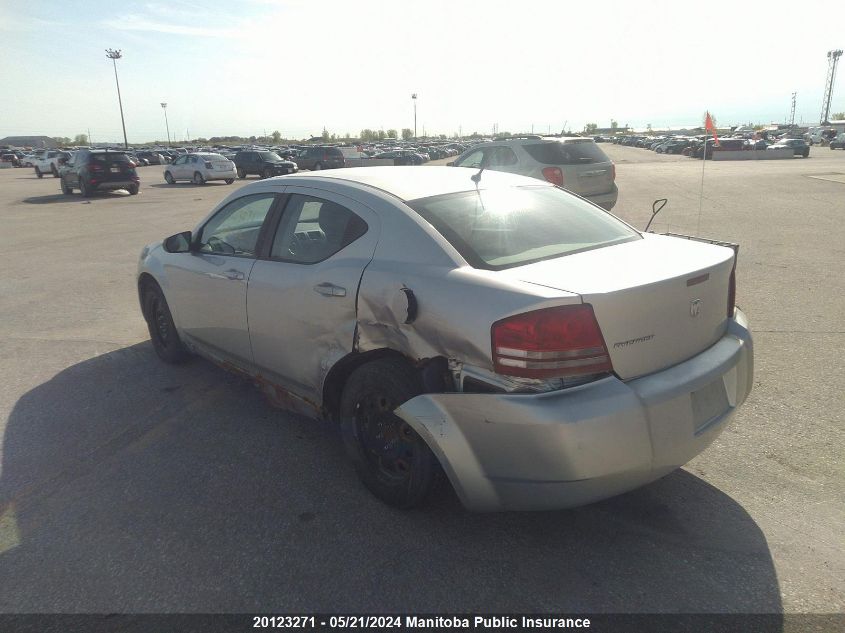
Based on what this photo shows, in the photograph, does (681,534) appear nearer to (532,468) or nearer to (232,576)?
(532,468)

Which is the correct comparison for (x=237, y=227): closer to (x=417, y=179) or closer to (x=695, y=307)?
(x=417, y=179)

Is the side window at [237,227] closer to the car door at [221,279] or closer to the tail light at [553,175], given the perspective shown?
the car door at [221,279]

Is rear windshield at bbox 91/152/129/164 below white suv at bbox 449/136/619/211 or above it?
above

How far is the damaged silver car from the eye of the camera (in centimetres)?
255

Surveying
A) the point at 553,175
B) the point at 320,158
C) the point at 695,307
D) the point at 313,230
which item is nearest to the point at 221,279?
the point at 313,230

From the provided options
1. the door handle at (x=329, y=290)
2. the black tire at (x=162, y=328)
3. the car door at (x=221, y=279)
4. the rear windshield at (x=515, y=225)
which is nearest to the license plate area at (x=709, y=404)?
the rear windshield at (x=515, y=225)

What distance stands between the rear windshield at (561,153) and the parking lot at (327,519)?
256 inches

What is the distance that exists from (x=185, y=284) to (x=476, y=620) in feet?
10.9

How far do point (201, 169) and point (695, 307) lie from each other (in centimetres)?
2972

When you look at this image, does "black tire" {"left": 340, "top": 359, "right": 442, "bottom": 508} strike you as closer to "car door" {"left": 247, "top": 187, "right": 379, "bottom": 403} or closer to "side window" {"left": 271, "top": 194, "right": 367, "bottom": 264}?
"car door" {"left": 247, "top": 187, "right": 379, "bottom": 403}

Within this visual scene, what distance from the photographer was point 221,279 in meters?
4.26

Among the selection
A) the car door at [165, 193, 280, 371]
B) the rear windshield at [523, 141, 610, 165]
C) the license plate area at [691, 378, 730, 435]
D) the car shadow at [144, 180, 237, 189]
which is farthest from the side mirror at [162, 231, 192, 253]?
the car shadow at [144, 180, 237, 189]

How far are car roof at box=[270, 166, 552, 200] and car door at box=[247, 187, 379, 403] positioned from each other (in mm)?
165

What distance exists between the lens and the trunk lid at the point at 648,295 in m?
2.62
